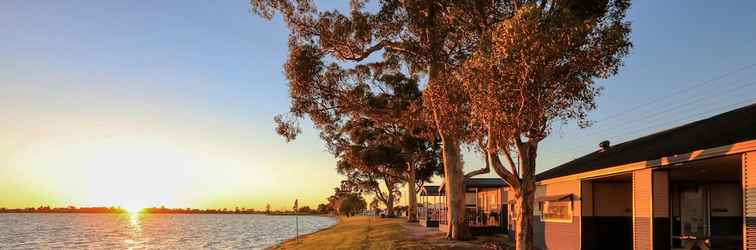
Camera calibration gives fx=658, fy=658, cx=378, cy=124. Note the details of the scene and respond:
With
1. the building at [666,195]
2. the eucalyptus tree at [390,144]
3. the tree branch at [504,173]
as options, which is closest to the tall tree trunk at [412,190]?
the eucalyptus tree at [390,144]

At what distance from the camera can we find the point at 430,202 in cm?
4719

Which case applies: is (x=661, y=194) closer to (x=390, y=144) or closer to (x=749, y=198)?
(x=749, y=198)

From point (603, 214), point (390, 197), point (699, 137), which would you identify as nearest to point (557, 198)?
point (603, 214)

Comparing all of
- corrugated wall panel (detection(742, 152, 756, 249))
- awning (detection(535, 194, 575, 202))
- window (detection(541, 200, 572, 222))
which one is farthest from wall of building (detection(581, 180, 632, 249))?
corrugated wall panel (detection(742, 152, 756, 249))

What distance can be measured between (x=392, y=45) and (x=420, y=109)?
9.76ft

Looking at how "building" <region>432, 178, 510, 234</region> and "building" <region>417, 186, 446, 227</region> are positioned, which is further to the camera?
"building" <region>417, 186, 446, 227</region>

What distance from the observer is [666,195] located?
15.1 metres

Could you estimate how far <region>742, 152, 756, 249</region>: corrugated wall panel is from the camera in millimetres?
11688

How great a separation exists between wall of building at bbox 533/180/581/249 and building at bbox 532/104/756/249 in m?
0.03

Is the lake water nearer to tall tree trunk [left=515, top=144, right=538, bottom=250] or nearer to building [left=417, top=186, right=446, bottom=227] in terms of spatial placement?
building [left=417, top=186, right=446, bottom=227]

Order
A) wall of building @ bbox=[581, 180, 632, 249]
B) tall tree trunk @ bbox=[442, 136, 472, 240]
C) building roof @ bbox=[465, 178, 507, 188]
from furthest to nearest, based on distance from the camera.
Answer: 1. building roof @ bbox=[465, 178, 507, 188]
2. tall tree trunk @ bbox=[442, 136, 472, 240]
3. wall of building @ bbox=[581, 180, 632, 249]

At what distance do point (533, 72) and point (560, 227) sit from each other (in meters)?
7.42

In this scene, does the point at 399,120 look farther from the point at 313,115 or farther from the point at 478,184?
the point at 478,184

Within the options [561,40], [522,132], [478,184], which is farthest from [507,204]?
[561,40]
